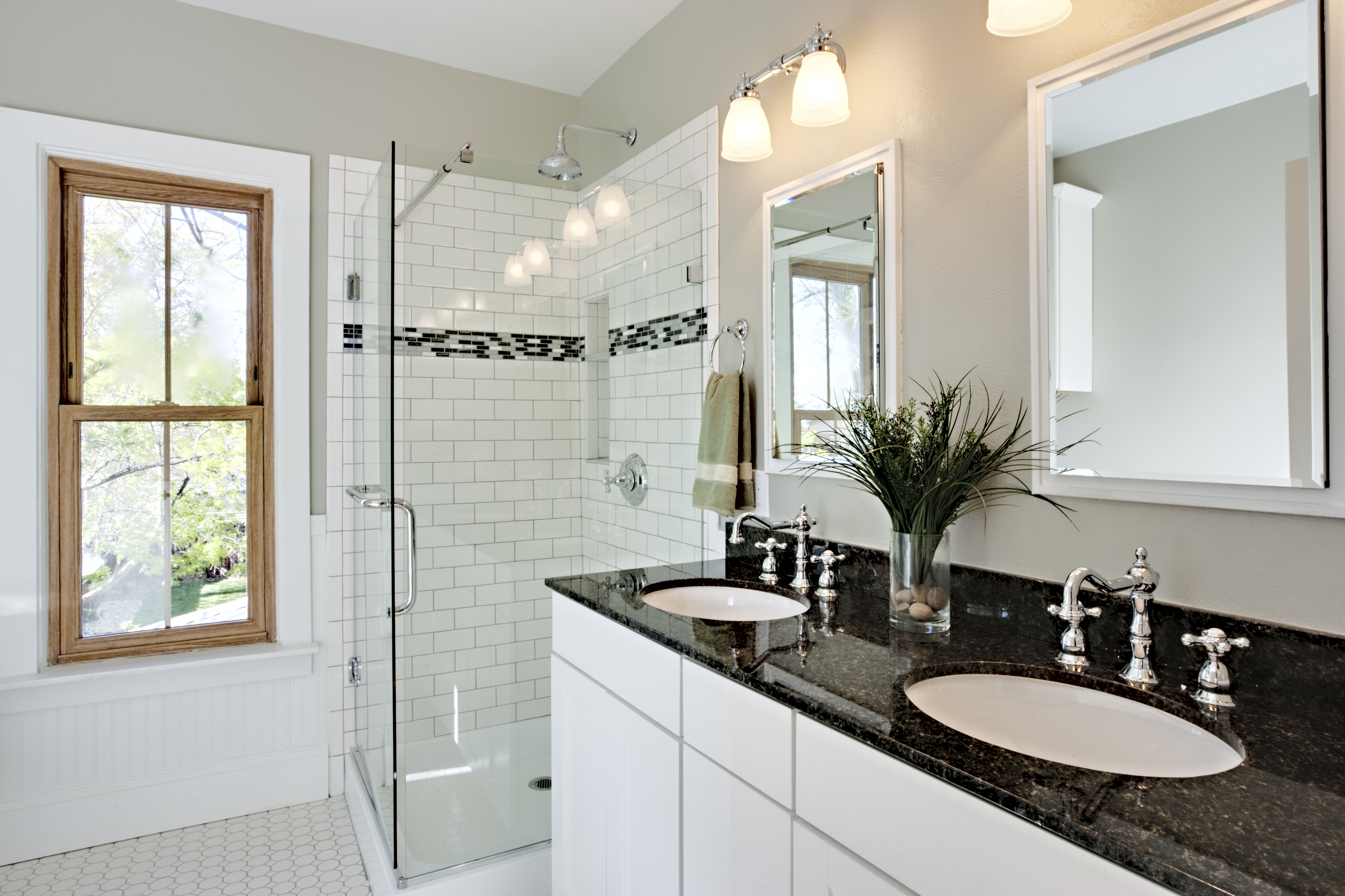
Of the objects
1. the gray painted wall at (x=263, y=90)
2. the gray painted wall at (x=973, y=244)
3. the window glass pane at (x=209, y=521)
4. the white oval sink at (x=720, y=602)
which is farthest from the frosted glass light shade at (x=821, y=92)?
the window glass pane at (x=209, y=521)

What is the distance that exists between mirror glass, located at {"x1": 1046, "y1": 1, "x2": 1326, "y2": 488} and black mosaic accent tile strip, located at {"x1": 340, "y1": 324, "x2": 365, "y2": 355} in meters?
2.33

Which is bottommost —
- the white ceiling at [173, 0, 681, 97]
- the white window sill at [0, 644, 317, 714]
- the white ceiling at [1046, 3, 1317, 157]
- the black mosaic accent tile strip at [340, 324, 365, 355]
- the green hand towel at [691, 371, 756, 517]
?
the white window sill at [0, 644, 317, 714]

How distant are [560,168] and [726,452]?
3.12 ft

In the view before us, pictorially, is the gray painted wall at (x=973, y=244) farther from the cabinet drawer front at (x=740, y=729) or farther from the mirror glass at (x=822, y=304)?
the cabinet drawer front at (x=740, y=729)

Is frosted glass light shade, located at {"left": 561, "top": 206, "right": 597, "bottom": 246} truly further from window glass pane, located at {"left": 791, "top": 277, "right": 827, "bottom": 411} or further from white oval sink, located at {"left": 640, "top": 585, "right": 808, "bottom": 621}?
white oval sink, located at {"left": 640, "top": 585, "right": 808, "bottom": 621}

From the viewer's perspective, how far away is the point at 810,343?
201 centimetres

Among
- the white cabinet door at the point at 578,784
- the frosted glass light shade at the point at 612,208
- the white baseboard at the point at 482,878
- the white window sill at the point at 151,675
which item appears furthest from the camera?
the white window sill at the point at 151,675

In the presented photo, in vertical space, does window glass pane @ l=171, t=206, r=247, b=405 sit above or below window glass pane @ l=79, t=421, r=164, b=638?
above

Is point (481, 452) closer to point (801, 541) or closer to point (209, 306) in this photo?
point (801, 541)

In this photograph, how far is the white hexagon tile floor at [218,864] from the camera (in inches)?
90.1

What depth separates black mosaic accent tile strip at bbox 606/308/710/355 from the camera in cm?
239

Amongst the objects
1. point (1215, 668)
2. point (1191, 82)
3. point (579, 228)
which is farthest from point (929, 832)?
point (579, 228)

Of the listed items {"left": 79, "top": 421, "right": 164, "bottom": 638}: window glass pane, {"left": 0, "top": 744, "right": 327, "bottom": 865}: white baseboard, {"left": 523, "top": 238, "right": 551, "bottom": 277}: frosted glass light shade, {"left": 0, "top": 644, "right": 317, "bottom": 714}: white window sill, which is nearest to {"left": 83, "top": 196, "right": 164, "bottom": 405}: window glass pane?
{"left": 79, "top": 421, "right": 164, "bottom": 638}: window glass pane

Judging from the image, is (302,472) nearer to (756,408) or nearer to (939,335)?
(756,408)
